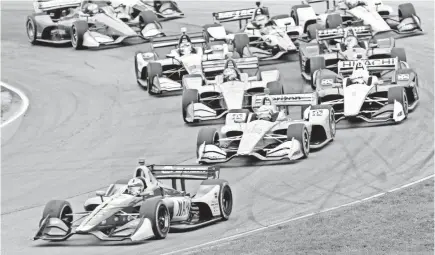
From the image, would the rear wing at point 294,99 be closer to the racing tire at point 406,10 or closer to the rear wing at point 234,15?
the racing tire at point 406,10

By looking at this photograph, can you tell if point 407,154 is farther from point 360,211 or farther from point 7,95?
point 7,95

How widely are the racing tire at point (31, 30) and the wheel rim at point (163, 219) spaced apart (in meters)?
26.2

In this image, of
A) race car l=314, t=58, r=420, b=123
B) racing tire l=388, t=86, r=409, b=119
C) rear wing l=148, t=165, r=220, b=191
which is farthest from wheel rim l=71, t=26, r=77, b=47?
rear wing l=148, t=165, r=220, b=191

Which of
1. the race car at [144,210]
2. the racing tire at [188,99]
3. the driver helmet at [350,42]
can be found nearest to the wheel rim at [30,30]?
the driver helmet at [350,42]

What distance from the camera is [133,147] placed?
106ft

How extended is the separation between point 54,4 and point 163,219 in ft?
86.7

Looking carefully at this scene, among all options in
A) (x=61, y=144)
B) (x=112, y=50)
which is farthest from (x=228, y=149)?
(x=112, y=50)

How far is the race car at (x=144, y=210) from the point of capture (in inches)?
878

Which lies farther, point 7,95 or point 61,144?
point 7,95

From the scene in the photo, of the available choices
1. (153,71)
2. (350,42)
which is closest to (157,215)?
(153,71)

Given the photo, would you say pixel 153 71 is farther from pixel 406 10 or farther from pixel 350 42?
pixel 406 10

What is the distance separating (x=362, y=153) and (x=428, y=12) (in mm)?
22995

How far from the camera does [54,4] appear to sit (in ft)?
156

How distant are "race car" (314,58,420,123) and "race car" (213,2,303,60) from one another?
20.1ft
